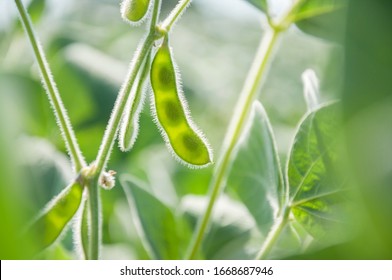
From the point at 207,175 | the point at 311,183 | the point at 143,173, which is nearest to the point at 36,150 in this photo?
the point at 143,173

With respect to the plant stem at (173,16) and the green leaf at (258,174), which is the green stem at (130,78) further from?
the green leaf at (258,174)

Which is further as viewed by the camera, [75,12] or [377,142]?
[75,12]

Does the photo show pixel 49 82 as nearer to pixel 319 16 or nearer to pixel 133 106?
pixel 133 106

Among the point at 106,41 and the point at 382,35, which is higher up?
the point at 106,41

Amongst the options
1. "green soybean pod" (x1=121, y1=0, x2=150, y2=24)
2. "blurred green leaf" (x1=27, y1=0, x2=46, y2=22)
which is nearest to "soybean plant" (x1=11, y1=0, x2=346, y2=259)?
"green soybean pod" (x1=121, y1=0, x2=150, y2=24)

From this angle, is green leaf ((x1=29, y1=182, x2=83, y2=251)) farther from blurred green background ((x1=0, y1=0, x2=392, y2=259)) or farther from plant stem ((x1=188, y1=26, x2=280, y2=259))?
plant stem ((x1=188, y1=26, x2=280, y2=259))

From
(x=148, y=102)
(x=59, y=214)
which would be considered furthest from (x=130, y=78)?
(x=148, y=102)

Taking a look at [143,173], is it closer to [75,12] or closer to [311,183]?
[311,183]
